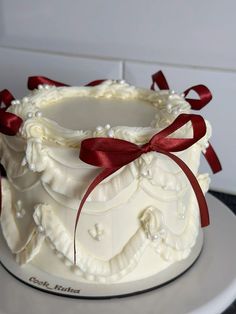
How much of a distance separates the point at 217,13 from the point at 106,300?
0.52m

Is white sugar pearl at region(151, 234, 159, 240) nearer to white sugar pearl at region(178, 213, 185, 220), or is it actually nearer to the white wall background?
white sugar pearl at region(178, 213, 185, 220)

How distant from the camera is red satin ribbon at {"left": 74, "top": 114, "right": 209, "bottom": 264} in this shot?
0.63 meters

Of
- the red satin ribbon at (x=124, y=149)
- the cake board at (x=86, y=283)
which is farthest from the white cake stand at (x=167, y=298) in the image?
the red satin ribbon at (x=124, y=149)

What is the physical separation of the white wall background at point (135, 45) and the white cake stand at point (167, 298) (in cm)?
33

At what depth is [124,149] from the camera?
0.64m

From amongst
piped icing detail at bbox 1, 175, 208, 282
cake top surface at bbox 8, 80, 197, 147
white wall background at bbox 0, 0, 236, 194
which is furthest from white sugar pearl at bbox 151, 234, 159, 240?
white wall background at bbox 0, 0, 236, 194

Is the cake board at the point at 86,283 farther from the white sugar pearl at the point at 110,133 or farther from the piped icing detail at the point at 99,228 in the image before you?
the white sugar pearl at the point at 110,133

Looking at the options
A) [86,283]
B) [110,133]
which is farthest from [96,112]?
[86,283]

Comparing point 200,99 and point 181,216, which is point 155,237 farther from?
point 200,99

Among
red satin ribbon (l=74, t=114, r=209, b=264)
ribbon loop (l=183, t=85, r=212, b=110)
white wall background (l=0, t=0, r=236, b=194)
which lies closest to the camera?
red satin ribbon (l=74, t=114, r=209, b=264)

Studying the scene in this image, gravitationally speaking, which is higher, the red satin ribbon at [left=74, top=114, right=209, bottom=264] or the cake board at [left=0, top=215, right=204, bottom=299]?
the red satin ribbon at [left=74, top=114, right=209, bottom=264]

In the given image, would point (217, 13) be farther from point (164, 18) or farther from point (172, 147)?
point (172, 147)

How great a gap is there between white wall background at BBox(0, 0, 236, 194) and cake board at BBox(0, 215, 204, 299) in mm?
358

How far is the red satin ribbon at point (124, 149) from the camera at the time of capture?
629 millimetres
